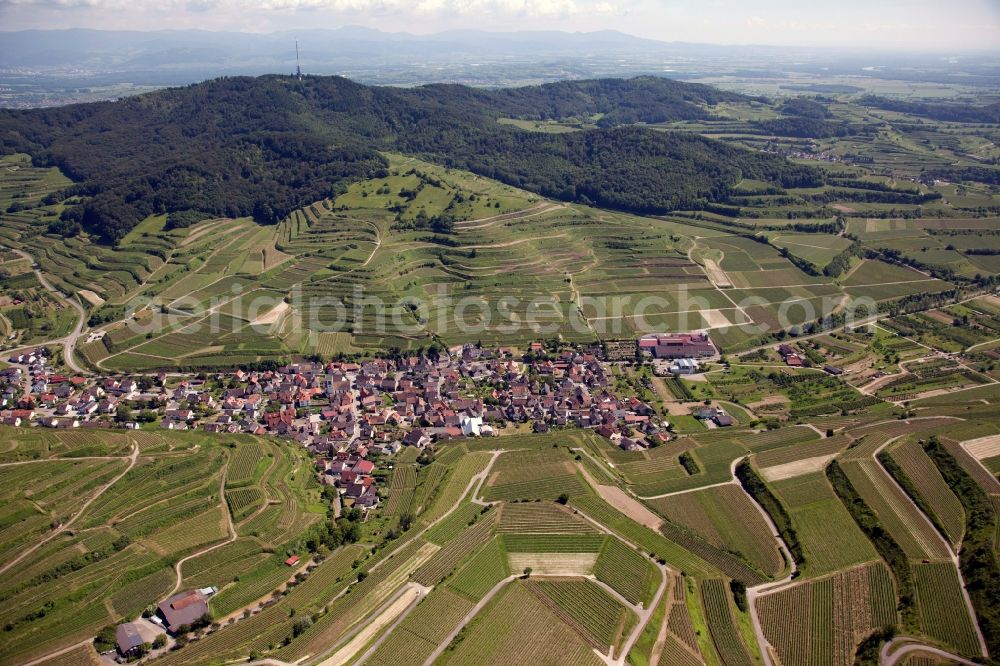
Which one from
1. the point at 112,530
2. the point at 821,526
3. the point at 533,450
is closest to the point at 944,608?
the point at 821,526

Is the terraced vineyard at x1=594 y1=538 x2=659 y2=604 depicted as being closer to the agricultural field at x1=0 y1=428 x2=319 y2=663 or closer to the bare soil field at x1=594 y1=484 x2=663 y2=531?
the bare soil field at x1=594 y1=484 x2=663 y2=531

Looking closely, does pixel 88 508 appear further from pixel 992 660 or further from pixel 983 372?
pixel 983 372

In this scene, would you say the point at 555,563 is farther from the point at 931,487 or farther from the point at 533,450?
the point at 931,487

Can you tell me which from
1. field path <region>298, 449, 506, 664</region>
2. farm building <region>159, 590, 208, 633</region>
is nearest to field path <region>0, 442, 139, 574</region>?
farm building <region>159, 590, 208, 633</region>

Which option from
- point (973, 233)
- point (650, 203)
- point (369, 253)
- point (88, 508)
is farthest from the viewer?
point (650, 203)

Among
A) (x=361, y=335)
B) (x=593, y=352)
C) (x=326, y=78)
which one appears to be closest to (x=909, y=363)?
(x=593, y=352)
